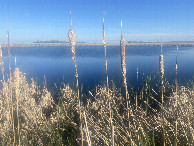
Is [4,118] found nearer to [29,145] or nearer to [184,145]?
[29,145]

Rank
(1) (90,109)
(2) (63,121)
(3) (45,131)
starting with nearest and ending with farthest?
(3) (45,131), (2) (63,121), (1) (90,109)

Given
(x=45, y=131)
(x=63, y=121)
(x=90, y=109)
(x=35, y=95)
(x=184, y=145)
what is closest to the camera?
(x=184, y=145)

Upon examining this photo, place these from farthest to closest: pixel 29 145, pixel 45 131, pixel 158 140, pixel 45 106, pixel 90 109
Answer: pixel 45 106 → pixel 90 109 → pixel 45 131 → pixel 29 145 → pixel 158 140

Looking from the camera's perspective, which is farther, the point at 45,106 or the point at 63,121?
the point at 45,106

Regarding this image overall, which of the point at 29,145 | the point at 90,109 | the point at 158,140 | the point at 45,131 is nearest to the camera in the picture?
the point at 158,140

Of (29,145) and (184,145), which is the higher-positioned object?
(184,145)

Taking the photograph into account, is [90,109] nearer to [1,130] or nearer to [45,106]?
[45,106]

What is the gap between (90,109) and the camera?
5.20 metres

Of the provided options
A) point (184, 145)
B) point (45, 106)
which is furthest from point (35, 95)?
point (184, 145)

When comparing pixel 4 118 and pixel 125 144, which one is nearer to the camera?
pixel 125 144

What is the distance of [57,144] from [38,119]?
110 cm

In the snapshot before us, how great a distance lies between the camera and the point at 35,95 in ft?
24.9

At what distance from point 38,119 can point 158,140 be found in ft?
8.58

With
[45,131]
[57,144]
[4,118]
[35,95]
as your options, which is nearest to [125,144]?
[57,144]
